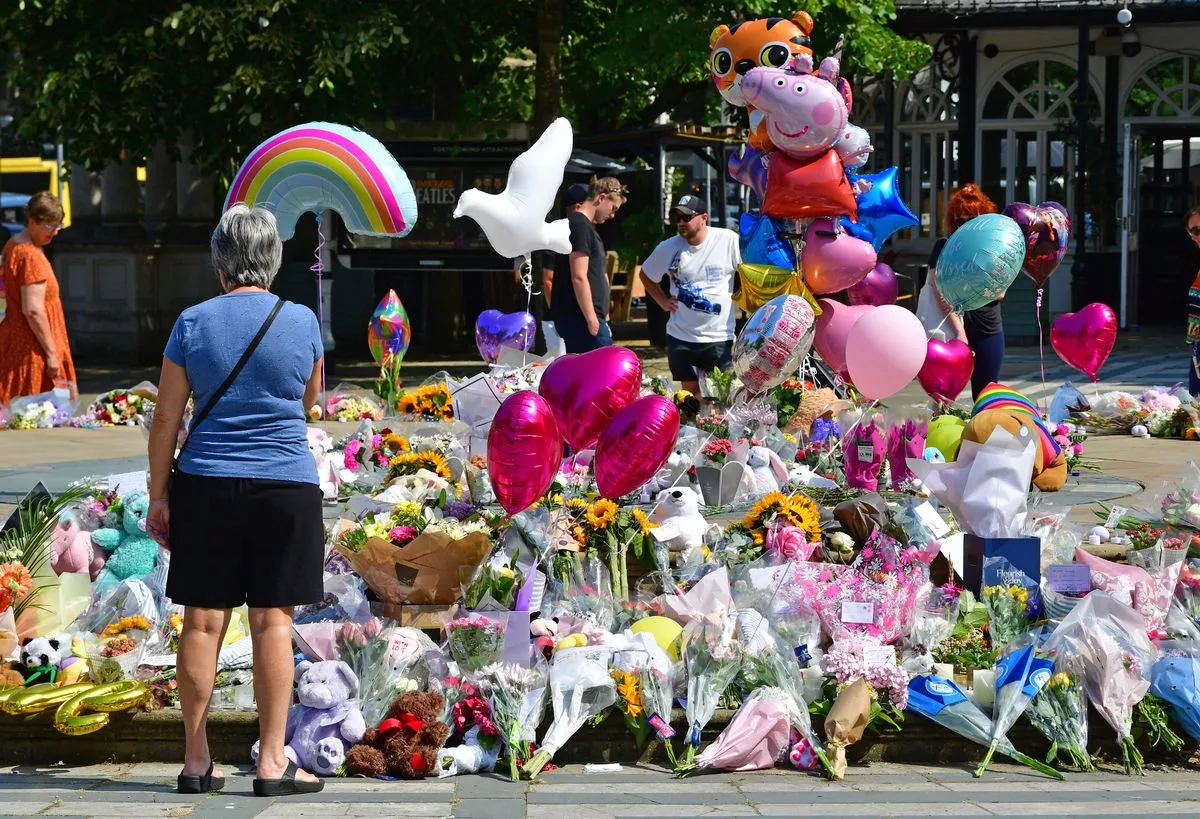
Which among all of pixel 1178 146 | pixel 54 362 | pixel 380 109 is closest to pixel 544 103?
pixel 380 109

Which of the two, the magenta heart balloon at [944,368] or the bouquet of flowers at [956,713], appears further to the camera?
the magenta heart balloon at [944,368]

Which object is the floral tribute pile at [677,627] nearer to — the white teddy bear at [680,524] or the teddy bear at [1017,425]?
the white teddy bear at [680,524]

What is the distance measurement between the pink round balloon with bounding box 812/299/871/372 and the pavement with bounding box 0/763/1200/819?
13.3 ft

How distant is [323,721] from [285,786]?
338 mm

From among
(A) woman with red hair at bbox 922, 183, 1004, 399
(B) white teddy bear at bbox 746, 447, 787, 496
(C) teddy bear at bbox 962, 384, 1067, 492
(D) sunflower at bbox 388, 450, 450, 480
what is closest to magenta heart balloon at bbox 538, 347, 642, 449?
(D) sunflower at bbox 388, 450, 450, 480

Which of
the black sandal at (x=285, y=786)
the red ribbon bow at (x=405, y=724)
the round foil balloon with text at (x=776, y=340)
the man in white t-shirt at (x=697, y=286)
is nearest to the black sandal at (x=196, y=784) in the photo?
the black sandal at (x=285, y=786)

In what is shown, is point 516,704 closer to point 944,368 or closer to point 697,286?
point 944,368

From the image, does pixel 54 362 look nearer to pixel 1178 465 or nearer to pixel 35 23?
pixel 35 23

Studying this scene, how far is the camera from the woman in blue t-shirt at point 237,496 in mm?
5027

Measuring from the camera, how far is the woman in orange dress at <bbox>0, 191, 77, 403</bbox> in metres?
11.4

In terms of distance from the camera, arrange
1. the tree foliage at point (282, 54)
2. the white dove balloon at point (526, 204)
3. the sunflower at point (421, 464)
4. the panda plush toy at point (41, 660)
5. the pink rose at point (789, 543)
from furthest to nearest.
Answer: the tree foliage at point (282, 54) < the white dove balloon at point (526, 204) < the sunflower at point (421, 464) < the pink rose at point (789, 543) < the panda plush toy at point (41, 660)

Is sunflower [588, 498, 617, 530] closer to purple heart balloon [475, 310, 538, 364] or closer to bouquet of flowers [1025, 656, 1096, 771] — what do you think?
bouquet of flowers [1025, 656, 1096, 771]

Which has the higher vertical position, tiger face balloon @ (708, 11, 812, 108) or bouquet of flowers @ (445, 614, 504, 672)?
tiger face balloon @ (708, 11, 812, 108)

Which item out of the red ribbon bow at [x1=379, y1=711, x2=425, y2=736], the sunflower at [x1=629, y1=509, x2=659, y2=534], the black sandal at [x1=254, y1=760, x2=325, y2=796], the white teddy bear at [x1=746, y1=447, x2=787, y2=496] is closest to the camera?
the black sandal at [x1=254, y1=760, x2=325, y2=796]
